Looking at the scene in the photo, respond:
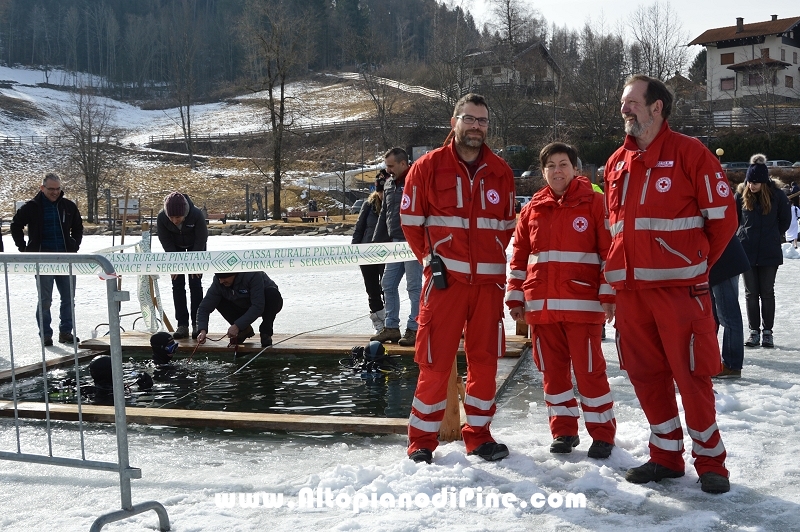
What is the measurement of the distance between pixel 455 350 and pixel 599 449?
0.99 m

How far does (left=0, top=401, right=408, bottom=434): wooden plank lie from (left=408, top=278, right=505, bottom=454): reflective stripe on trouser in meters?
0.55

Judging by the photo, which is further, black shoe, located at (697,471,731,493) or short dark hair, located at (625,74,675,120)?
short dark hair, located at (625,74,675,120)

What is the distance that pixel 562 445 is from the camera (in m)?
4.52

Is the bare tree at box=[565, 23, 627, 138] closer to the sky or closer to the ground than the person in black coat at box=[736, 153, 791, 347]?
closer to the sky

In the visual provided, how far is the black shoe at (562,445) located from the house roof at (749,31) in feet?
215

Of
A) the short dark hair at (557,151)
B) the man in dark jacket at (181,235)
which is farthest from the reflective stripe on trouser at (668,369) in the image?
the man in dark jacket at (181,235)

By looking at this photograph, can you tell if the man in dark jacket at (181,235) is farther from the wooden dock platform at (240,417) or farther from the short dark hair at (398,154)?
the short dark hair at (398,154)

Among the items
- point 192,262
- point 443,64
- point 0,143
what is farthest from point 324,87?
point 192,262

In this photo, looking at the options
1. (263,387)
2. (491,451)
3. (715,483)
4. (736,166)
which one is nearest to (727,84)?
(736,166)

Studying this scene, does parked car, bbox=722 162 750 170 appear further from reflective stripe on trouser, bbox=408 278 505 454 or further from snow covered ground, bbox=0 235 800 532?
reflective stripe on trouser, bbox=408 278 505 454

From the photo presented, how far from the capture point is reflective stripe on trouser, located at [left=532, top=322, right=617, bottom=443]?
450 cm

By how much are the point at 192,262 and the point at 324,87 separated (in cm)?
8852

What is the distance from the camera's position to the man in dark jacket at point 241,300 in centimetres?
766

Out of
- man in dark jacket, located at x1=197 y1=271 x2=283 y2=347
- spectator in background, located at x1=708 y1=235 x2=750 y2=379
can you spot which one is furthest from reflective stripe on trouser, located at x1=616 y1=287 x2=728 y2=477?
man in dark jacket, located at x1=197 y1=271 x2=283 y2=347
